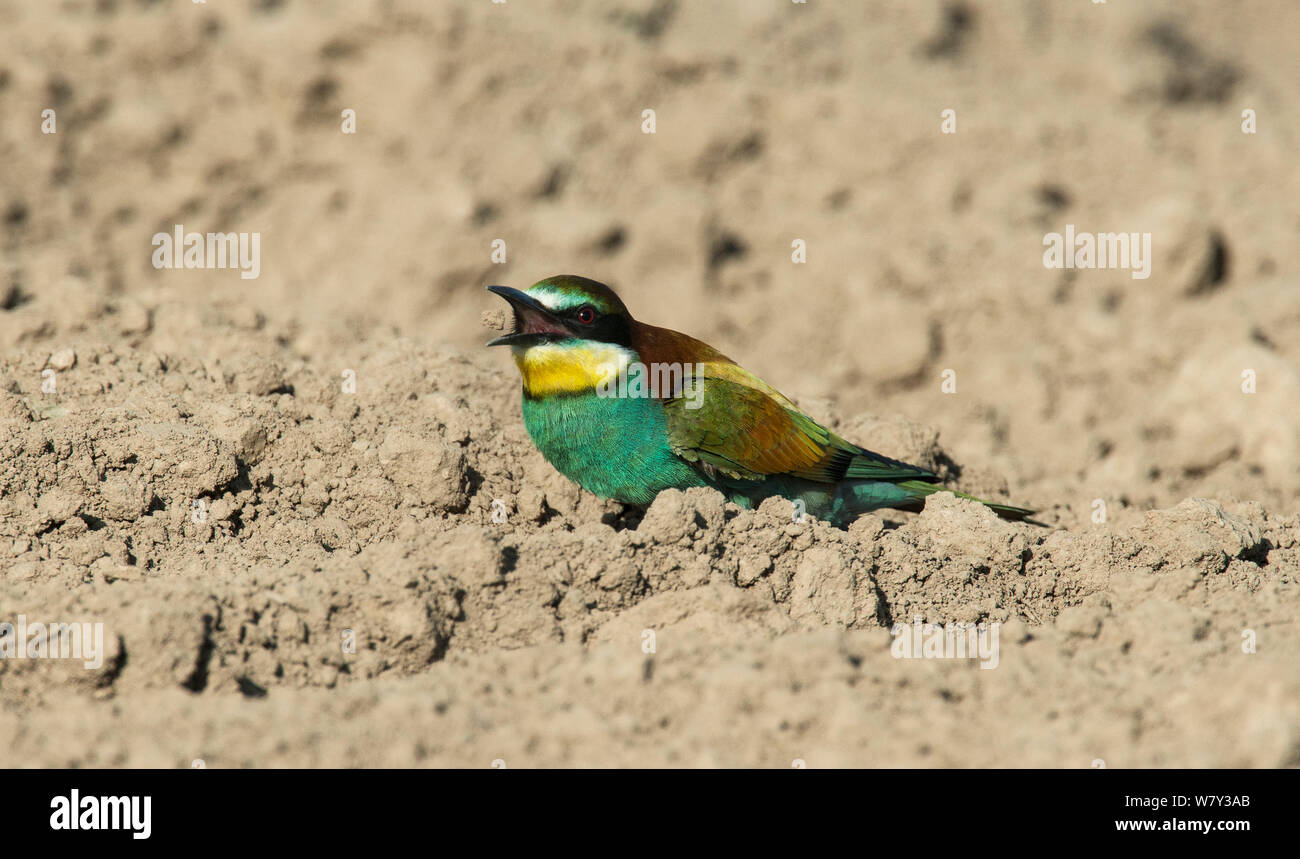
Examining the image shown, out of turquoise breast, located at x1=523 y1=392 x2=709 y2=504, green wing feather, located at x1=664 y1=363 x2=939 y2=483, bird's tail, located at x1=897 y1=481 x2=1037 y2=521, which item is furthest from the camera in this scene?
bird's tail, located at x1=897 y1=481 x2=1037 y2=521

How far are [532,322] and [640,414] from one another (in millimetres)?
486

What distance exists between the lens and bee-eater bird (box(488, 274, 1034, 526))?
4004 mm

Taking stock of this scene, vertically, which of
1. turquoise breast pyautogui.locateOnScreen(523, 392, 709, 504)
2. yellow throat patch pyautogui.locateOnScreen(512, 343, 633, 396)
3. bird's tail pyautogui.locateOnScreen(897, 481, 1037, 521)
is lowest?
bird's tail pyautogui.locateOnScreen(897, 481, 1037, 521)

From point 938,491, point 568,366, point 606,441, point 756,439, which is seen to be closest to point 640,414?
point 606,441

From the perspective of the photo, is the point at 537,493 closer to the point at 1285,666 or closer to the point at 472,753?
the point at 472,753

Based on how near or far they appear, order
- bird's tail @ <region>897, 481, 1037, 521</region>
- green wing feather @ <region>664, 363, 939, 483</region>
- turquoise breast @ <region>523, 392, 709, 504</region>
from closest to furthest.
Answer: turquoise breast @ <region>523, 392, 709, 504</region>, green wing feather @ <region>664, 363, 939, 483</region>, bird's tail @ <region>897, 481, 1037, 521</region>

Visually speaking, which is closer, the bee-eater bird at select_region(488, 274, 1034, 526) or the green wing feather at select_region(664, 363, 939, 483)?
the bee-eater bird at select_region(488, 274, 1034, 526)

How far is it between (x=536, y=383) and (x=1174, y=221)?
14.0ft

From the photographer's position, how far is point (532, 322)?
4.12 meters

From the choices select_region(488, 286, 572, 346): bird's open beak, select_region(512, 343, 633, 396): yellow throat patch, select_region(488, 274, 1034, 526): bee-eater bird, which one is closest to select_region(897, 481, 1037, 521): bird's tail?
select_region(488, 274, 1034, 526): bee-eater bird

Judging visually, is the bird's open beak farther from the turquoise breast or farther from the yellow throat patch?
the turquoise breast

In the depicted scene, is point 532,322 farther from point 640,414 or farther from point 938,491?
point 938,491

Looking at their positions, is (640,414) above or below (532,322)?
below

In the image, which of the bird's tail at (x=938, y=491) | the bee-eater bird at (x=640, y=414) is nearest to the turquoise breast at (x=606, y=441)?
the bee-eater bird at (x=640, y=414)
